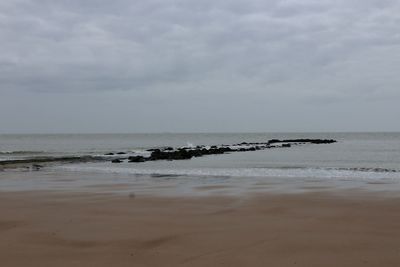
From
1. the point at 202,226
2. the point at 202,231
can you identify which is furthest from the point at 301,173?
the point at 202,231

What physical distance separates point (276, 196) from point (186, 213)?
3.70m

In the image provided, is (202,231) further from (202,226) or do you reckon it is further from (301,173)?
(301,173)

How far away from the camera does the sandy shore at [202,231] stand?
655 cm

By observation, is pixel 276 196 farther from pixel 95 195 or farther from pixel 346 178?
pixel 346 178

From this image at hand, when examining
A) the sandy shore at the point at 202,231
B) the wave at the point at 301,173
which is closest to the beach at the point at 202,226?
the sandy shore at the point at 202,231

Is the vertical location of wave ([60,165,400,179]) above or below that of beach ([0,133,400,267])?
above

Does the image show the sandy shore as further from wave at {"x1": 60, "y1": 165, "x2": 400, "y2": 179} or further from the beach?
wave at {"x1": 60, "y1": 165, "x2": 400, "y2": 179}

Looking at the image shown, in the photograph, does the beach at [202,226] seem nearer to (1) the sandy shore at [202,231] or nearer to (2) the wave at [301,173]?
(1) the sandy shore at [202,231]

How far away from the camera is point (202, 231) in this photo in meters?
8.35

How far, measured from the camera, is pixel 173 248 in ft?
23.4

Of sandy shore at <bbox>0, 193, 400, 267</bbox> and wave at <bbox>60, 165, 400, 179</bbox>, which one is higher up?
wave at <bbox>60, 165, 400, 179</bbox>

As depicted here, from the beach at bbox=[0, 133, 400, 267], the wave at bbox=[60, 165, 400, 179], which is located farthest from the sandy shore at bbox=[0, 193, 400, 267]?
the wave at bbox=[60, 165, 400, 179]

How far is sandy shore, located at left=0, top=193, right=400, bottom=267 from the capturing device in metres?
6.55

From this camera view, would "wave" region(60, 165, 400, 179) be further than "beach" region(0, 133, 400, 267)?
Yes
